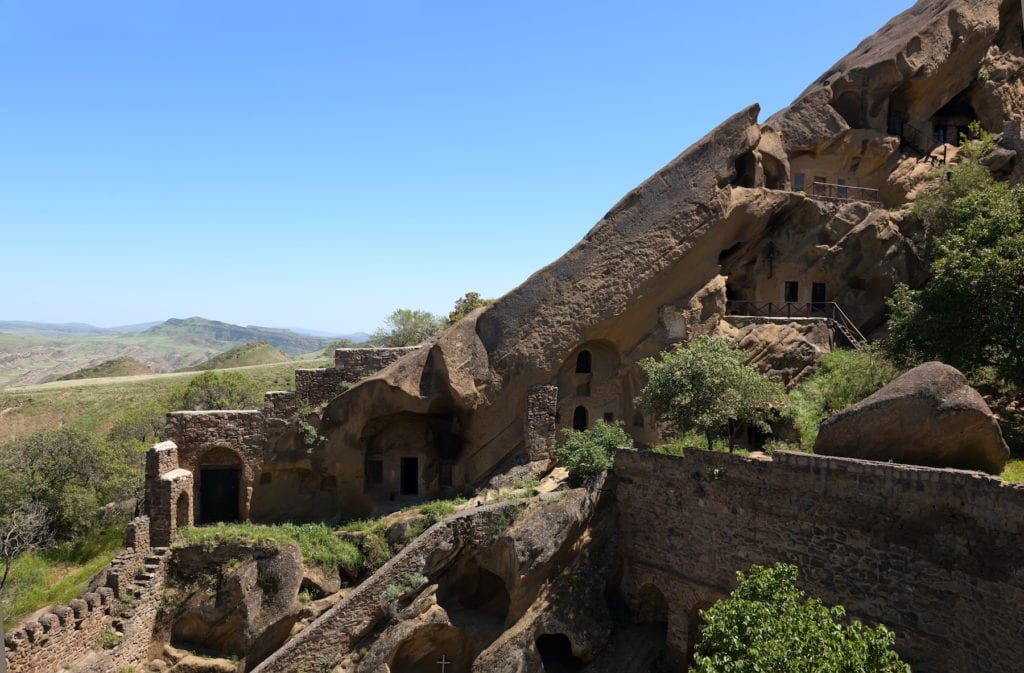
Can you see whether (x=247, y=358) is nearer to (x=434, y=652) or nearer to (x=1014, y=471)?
(x=434, y=652)

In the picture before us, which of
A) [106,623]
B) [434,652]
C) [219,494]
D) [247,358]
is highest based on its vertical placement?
[247,358]

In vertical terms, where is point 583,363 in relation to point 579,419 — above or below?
above

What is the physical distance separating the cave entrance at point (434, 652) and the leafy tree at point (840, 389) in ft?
32.9

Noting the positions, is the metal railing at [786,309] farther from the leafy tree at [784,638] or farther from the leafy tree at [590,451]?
the leafy tree at [784,638]

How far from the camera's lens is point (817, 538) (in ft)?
46.5

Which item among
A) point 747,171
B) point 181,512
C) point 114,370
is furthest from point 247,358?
point 747,171

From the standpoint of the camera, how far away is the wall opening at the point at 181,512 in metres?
21.5

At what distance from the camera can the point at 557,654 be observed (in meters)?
18.3

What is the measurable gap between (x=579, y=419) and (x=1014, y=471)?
12.9 m

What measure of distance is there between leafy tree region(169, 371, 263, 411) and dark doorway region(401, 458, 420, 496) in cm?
1236

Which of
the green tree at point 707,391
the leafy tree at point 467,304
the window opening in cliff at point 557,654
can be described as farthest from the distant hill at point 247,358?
the green tree at point 707,391

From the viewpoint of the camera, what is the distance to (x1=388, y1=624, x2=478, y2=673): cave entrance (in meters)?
Result: 18.1

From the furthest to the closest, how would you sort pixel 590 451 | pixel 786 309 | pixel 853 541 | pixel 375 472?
1. pixel 786 309
2. pixel 375 472
3. pixel 590 451
4. pixel 853 541

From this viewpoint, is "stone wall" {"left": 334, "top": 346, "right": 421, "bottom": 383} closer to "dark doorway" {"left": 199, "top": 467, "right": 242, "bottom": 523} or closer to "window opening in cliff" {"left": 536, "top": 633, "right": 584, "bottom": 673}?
"dark doorway" {"left": 199, "top": 467, "right": 242, "bottom": 523}
